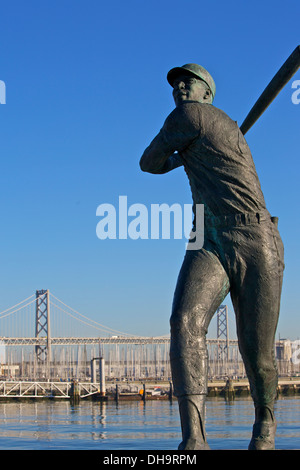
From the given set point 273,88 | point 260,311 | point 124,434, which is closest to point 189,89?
point 273,88

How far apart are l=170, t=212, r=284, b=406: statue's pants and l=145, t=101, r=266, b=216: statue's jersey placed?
0.28ft

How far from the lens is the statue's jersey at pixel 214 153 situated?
3668 mm

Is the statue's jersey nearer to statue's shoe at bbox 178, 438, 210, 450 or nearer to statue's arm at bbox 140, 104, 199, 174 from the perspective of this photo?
statue's arm at bbox 140, 104, 199, 174

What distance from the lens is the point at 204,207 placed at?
377 cm

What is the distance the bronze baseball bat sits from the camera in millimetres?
3818

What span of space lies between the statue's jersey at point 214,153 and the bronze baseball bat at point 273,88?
17.0 inches

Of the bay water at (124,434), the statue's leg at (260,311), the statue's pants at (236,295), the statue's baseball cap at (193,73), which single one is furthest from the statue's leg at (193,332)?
the statue's baseball cap at (193,73)

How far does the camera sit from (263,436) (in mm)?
3729

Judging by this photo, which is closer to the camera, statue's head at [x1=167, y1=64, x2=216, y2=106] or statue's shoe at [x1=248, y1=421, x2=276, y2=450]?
statue's shoe at [x1=248, y1=421, x2=276, y2=450]

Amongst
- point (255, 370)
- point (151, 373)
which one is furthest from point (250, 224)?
point (151, 373)

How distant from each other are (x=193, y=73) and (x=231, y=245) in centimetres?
97

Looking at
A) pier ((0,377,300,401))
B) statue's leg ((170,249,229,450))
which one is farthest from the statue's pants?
pier ((0,377,300,401))

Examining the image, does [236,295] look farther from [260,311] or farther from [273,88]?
[273,88]

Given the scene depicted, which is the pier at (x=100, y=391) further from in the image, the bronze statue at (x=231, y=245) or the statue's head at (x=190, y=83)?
the statue's head at (x=190, y=83)
